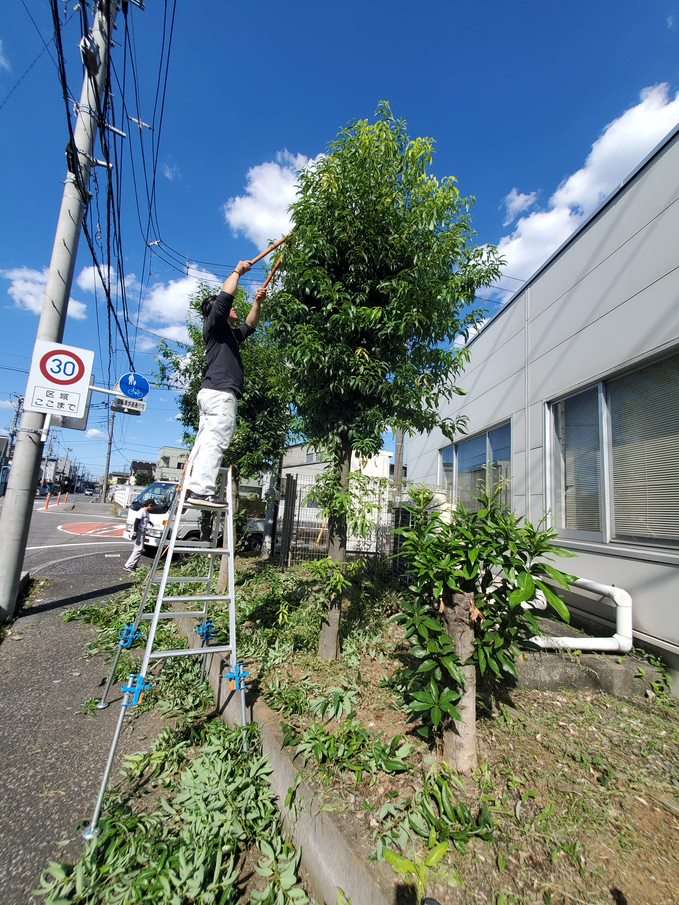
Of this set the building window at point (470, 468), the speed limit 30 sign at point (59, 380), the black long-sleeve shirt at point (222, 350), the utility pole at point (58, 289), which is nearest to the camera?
the black long-sleeve shirt at point (222, 350)

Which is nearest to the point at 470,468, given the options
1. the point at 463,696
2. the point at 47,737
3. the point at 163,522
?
the point at 463,696

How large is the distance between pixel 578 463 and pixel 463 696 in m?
3.28

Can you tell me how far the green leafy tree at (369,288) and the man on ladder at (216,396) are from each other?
49cm

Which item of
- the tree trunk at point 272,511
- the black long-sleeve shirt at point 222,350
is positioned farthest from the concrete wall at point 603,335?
the tree trunk at point 272,511

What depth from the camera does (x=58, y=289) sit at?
5.48 meters

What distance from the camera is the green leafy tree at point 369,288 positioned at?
10.3 ft

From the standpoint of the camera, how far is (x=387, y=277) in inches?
131

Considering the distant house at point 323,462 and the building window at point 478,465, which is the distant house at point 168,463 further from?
the building window at point 478,465

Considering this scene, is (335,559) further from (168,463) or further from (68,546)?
(168,463)

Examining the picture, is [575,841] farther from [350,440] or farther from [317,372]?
[317,372]

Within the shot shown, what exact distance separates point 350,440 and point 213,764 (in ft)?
7.91

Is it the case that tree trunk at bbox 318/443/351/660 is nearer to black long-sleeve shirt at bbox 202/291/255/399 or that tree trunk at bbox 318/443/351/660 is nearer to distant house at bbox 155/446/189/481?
black long-sleeve shirt at bbox 202/291/255/399

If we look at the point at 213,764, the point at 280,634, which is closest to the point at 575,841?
the point at 213,764

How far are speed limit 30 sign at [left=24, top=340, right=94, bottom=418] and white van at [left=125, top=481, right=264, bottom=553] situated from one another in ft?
9.73
